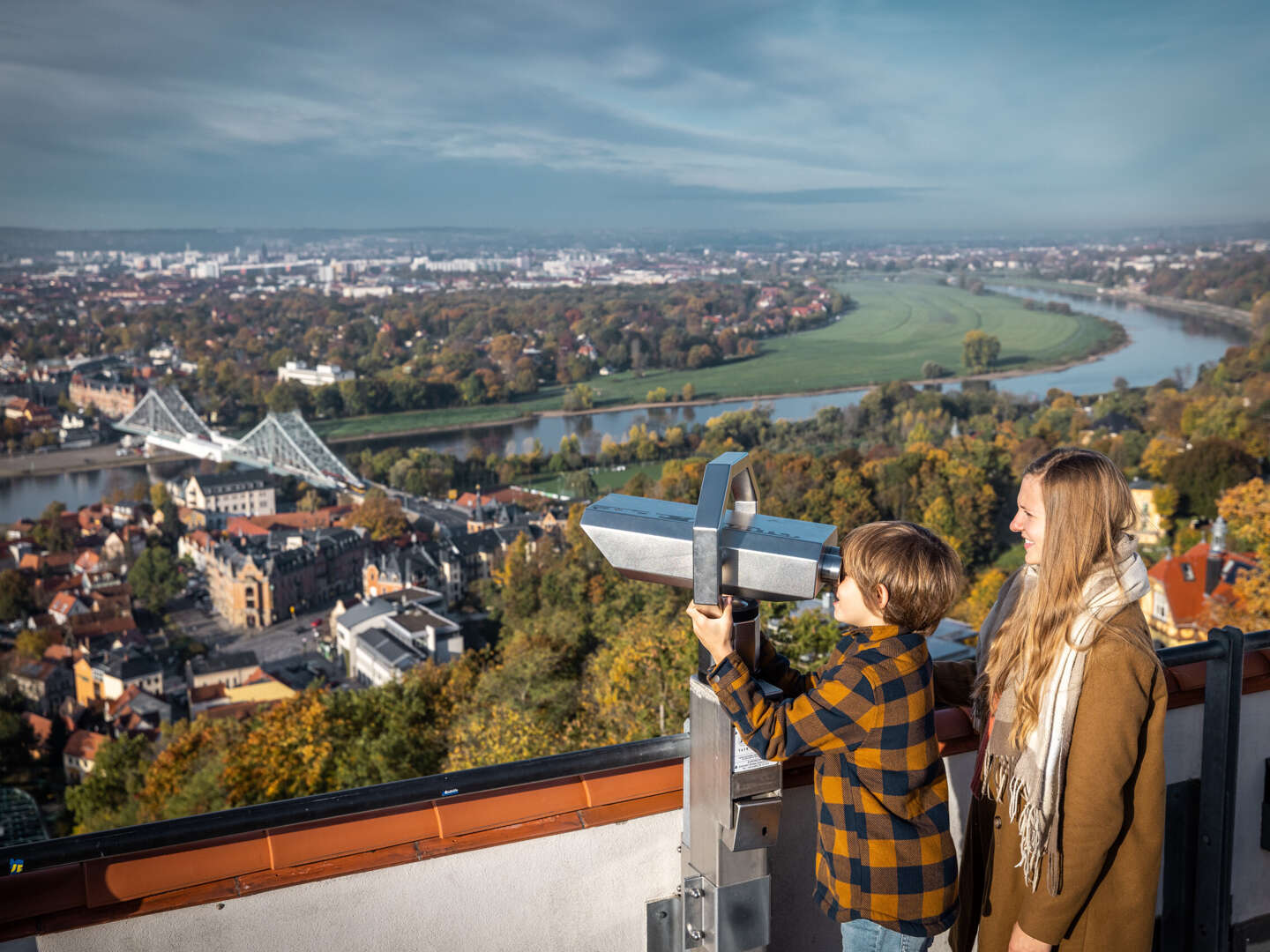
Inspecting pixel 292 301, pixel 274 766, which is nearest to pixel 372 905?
pixel 274 766

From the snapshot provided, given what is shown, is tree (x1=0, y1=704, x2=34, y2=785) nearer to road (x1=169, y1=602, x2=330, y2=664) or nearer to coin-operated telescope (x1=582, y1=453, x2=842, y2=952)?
road (x1=169, y1=602, x2=330, y2=664)

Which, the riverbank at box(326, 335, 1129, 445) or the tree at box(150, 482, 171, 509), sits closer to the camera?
the tree at box(150, 482, 171, 509)

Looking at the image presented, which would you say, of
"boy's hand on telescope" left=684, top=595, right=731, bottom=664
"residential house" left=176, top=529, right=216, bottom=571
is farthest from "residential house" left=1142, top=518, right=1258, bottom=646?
"residential house" left=176, top=529, right=216, bottom=571

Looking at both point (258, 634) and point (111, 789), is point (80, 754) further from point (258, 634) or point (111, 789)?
point (258, 634)

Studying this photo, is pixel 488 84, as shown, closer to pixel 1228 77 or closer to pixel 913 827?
pixel 1228 77

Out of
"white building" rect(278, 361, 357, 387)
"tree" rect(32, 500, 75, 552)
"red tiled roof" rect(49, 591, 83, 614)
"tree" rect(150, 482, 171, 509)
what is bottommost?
"red tiled roof" rect(49, 591, 83, 614)

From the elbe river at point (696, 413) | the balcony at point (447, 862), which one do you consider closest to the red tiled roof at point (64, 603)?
the elbe river at point (696, 413)

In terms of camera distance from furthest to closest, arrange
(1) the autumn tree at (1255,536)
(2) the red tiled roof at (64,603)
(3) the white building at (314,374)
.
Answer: (3) the white building at (314,374) < (2) the red tiled roof at (64,603) < (1) the autumn tree at (1255,536)

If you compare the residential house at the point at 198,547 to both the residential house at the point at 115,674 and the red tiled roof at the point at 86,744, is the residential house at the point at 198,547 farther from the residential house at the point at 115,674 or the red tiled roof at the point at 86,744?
the red tiled roof at the point at 86,744
